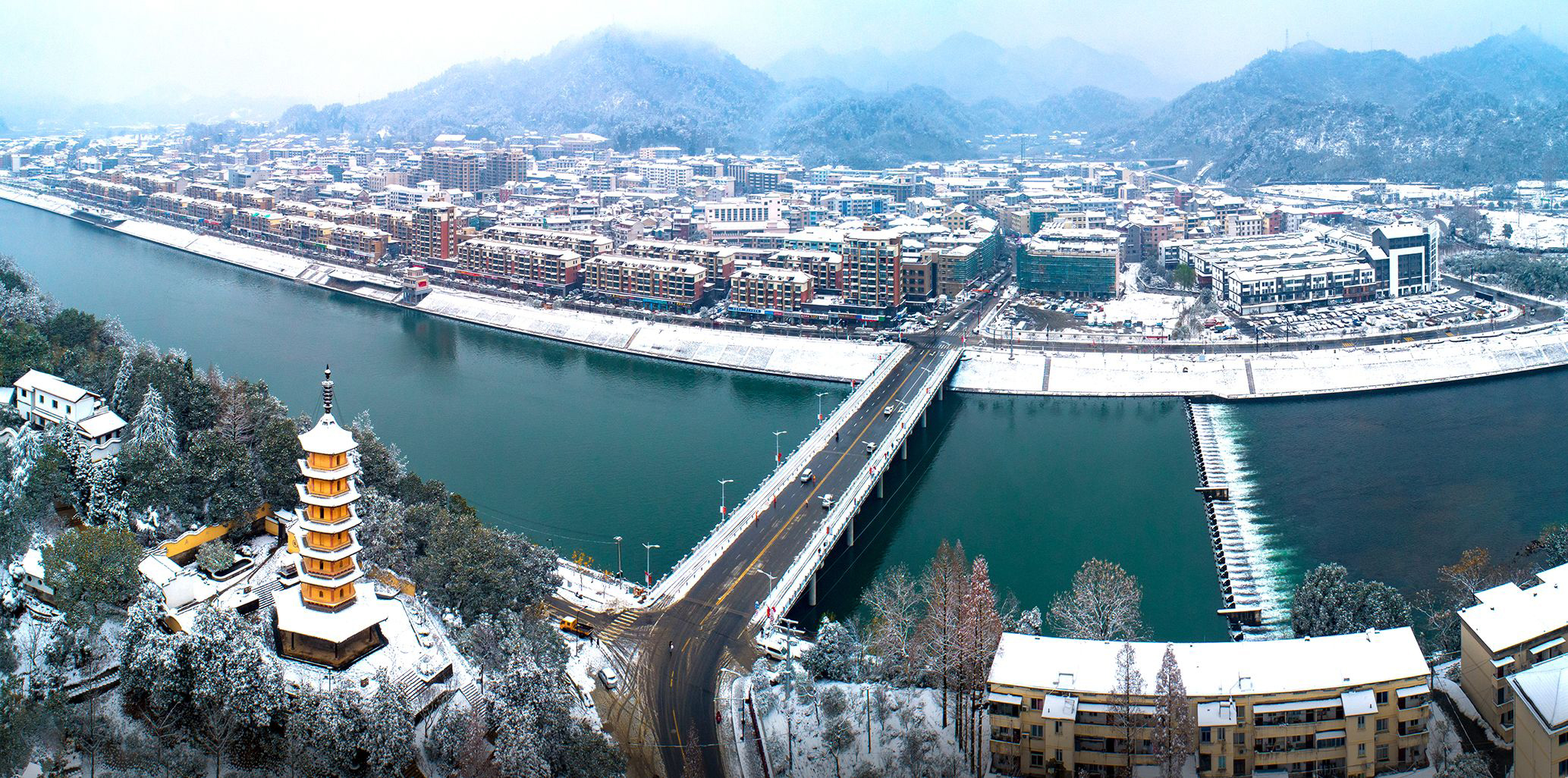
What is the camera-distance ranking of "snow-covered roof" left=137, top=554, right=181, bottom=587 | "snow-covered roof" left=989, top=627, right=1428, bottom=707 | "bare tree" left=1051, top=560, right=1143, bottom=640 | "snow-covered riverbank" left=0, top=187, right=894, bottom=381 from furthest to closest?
"snow-covered riverbank" left=0, top=187, right=894, bottom=381 → "bare tree" left=1051, top=560, right=1143, bottom=640 → "snow-covered roof" left=137, top=554, right=181, bottom=587 → "snow-covered roof" left=989, top=627, right=1428, bottom=707

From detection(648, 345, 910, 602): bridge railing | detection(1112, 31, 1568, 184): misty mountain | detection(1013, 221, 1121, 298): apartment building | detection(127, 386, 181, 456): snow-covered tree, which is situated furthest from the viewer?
detection(1112, 31, 1568, 184): misty mountain

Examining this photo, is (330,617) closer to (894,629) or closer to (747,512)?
(894,629)

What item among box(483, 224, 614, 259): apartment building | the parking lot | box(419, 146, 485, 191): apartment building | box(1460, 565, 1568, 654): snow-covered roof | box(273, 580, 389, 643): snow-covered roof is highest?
box(419, 146, 485, 191): apartment building

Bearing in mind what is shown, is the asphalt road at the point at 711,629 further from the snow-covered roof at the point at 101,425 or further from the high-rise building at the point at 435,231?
the high-rise building at the point at 435,231

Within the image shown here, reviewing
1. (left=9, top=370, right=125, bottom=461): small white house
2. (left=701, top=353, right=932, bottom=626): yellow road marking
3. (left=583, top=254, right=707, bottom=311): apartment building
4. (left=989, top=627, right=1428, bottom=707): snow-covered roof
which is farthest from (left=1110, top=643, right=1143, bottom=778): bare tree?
(left=583, top=254, right=707, bottom=311): apartment building

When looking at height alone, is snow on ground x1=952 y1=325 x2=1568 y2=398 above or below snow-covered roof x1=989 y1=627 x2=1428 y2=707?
above

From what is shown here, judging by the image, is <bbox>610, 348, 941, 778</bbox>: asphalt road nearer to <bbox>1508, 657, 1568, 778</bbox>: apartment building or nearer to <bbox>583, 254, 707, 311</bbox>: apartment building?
<bbox>1508, 657, 1568, 778</bbox>: apartment building

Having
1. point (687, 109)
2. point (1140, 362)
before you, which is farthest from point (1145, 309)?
point (687, 109)
